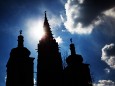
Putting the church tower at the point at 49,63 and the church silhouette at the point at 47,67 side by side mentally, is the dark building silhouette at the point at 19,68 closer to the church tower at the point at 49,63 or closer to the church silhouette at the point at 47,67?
the church silhouette at the point at 47,67

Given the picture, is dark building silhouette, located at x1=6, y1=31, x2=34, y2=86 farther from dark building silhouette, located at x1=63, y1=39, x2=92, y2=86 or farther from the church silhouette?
dark building silhouette, located at x1=63, y1=39, x2=92, y2=86

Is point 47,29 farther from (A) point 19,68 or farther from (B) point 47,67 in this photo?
(A) point 19,68

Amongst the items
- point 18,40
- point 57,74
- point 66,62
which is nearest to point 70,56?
point 66,62

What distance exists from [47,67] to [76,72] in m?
5.90

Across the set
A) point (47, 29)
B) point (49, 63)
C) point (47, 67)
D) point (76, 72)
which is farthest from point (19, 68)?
point (47, 29)

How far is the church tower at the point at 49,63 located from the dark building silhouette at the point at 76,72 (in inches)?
62.2

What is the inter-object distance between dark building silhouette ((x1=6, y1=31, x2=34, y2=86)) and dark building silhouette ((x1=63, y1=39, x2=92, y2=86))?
8087 mm

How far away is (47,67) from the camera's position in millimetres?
48938

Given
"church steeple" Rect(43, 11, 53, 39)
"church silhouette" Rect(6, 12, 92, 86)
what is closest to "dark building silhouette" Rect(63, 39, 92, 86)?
"church silhouette" Rect(6, 12, 92, 86)

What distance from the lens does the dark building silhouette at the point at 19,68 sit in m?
44.7

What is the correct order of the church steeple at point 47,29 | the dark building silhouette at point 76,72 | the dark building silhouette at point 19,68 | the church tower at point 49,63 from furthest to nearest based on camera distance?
the church steeple at point 47,29 < the dark building silhouette at point 76,72 < the church tower at point 49,63 < the dark building silhouette at point 19,68

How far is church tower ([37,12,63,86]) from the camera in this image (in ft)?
157

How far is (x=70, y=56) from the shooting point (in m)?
52.7

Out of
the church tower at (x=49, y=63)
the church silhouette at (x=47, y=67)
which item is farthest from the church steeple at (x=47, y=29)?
the church tower at (x=49, y=63)
